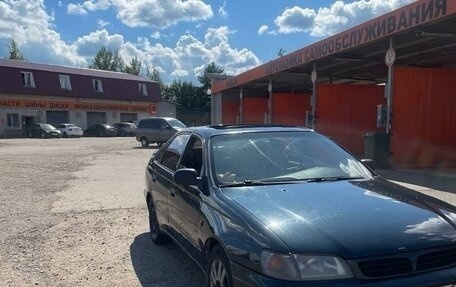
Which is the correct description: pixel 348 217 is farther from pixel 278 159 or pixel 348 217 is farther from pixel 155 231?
pixel 155 231

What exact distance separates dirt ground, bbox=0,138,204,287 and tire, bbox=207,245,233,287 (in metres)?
0.89

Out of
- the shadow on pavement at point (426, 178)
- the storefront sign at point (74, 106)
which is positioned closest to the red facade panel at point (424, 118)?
the shadow on pavement at point (426, 178)

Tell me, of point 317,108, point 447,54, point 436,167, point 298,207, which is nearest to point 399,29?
point 436,167

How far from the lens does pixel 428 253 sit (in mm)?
3070

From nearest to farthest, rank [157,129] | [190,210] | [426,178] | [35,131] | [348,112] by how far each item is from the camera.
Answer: [190,210] → [426,178] → [348,112] → [157,129] → [35,131]

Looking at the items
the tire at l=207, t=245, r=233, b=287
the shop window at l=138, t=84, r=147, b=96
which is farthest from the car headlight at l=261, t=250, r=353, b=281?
the shop window at l=138, t=84, r=147, b=96

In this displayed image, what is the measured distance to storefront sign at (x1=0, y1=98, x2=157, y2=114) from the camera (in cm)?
4874

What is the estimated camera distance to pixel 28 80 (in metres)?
49.9

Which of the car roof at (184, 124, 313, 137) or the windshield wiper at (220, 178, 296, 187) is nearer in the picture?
the windshield wiper at (220, 178, 296, 187)

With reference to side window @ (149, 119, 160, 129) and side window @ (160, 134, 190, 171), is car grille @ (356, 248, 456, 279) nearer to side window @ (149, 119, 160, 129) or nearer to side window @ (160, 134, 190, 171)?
side window @ (160, 134, 190, 171)

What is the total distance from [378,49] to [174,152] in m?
13.3

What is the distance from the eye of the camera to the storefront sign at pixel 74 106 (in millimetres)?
48741

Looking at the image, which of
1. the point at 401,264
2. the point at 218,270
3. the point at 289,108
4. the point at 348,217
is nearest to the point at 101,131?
the point at 289,108

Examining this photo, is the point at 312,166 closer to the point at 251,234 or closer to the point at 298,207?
the point at 298,207
